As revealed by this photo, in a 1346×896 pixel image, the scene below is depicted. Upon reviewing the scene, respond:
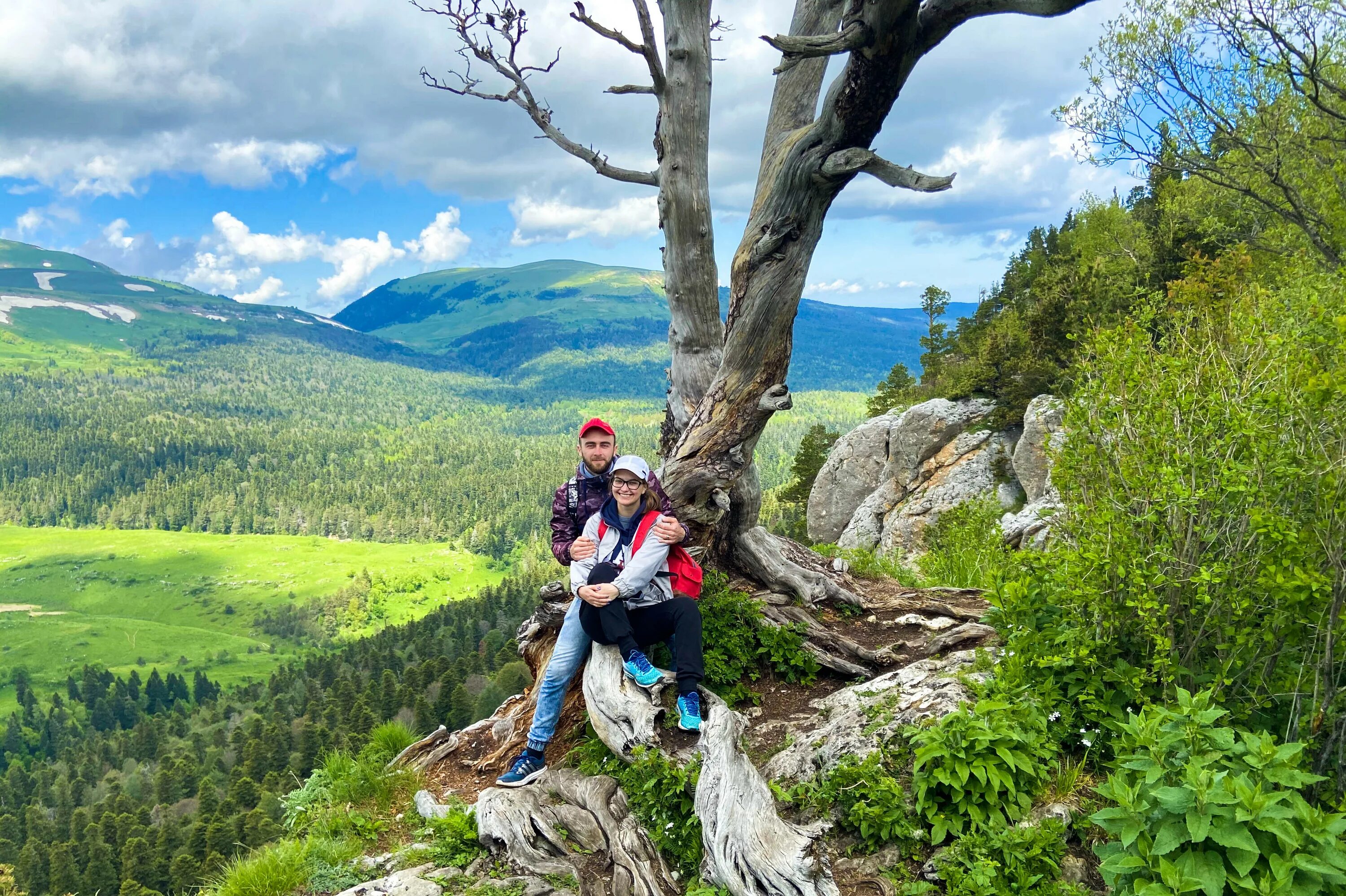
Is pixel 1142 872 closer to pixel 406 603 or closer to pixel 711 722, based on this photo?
pixel 711 722

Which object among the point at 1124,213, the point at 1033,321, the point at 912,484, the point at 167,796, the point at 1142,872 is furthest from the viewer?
the point at 167,796

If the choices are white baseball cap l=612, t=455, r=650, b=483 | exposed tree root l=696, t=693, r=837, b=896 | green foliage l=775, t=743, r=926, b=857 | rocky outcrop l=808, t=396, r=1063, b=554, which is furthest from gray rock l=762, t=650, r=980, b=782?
rocky outcrop l=808, t=396, r=1063, b=554

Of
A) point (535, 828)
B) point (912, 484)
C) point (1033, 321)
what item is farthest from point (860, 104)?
point (912, 484)

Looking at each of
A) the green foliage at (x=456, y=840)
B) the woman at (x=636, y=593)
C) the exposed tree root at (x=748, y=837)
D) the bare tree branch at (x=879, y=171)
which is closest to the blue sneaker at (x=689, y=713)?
the woman at (x=636, y=593)

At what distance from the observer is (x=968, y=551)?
12.4 m

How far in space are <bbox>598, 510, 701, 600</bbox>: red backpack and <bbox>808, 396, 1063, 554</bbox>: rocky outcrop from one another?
55.5 feet

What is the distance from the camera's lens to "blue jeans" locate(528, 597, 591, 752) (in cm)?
721

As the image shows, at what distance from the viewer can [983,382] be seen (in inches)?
1150

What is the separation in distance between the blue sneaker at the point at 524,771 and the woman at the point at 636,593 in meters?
1.26

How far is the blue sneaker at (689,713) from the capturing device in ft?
21.1

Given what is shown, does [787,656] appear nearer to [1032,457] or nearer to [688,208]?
[688,208]

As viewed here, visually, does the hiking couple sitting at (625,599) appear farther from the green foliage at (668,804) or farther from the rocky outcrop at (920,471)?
the rocky outcrop at (920,471)

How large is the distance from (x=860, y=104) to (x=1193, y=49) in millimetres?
18849

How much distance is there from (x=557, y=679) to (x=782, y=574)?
332 cm
